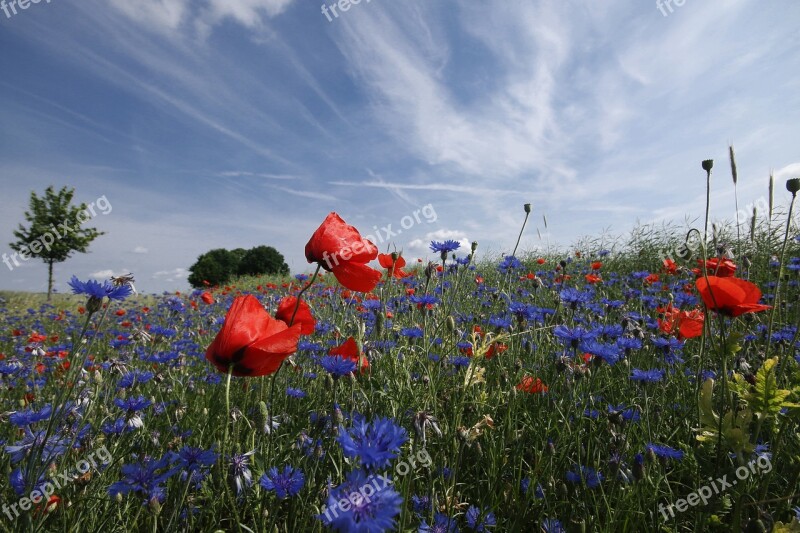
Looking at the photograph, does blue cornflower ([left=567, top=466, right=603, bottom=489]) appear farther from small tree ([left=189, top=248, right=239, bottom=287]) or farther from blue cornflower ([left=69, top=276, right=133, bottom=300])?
small tree ([left=189, top=248, right=239, bottom=287])

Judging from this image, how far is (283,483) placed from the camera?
51.3 inches

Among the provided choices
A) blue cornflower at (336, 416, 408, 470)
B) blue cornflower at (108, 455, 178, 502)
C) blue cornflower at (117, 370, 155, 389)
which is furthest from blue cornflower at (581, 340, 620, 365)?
blue cornflower at (117, 370, 155, 389)

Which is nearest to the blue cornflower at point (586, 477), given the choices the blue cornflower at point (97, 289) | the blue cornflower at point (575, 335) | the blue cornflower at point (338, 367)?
the blue cornflower at point (575, 335)

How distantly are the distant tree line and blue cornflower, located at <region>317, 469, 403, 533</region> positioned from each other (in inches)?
903

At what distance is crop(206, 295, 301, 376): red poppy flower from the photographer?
108 centimetres

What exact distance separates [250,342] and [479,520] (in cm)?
104

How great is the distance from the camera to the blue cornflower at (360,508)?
710mm

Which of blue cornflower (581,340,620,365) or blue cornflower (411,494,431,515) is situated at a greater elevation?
blue cornflower (581,340,620,365)

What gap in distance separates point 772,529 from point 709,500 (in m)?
0.38

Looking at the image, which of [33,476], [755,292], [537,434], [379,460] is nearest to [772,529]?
[755,292]

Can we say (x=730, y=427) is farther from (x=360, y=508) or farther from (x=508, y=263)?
(x=508, y=263)

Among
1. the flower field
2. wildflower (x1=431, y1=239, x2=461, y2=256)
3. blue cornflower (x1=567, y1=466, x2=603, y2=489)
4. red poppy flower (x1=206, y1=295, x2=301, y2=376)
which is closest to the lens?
red poppy flower (x1=206, y1=295, x2=301, y2=376)

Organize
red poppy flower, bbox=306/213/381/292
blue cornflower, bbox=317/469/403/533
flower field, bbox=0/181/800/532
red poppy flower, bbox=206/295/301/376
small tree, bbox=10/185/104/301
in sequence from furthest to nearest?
small tree, bbox=10/185/104/301
red poppy flower, bbox=306/213/381/292
flower field, bbox=0/181/800/532
red poppy flower, bbox=206/295/301/376
blue cornflower, bbox=317/469/403/533

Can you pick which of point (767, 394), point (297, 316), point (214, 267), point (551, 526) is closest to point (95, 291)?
point (297, 316)
